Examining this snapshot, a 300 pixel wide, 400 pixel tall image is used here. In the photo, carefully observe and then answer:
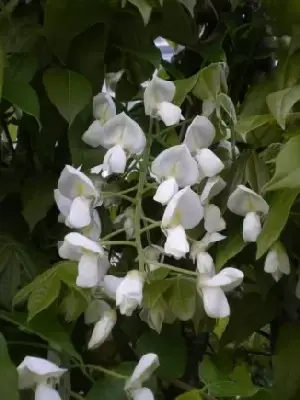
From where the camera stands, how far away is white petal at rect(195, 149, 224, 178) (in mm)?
566

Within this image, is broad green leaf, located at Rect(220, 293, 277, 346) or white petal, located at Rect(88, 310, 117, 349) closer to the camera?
white petal, located at Rect(88, 310, 117, 349)

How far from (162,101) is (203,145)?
0.18 feet

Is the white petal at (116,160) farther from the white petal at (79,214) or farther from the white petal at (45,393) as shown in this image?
the white petal at (45,393)

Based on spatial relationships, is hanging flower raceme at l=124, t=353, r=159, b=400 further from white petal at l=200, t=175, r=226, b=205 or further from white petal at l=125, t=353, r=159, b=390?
white petal at l=200, t=175, r=226, b=205

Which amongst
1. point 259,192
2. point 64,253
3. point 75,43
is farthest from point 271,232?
point 75,43

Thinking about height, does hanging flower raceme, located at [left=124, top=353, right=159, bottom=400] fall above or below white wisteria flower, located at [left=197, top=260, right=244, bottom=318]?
below

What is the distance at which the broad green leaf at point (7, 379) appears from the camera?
497 millimetres

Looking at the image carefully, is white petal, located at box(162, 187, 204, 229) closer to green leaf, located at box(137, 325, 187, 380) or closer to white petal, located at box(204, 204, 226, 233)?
white petal, located at box(204, 204, 226, 233)

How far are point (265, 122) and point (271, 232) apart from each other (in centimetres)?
10

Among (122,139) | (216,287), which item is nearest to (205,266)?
(216,287)

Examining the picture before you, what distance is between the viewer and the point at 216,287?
0.54 meters

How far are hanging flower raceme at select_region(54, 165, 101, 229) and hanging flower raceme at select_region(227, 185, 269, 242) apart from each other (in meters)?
0.11

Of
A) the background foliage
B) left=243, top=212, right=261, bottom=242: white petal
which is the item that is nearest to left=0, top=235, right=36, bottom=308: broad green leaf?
the background foliage

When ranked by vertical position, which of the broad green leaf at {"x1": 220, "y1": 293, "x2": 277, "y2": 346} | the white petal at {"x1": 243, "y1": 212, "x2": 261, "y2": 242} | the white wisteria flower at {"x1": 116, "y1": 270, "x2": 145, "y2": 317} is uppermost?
the white petal at {"x1": 243, "y1": 212, "x2": 261, "y2": 242}
